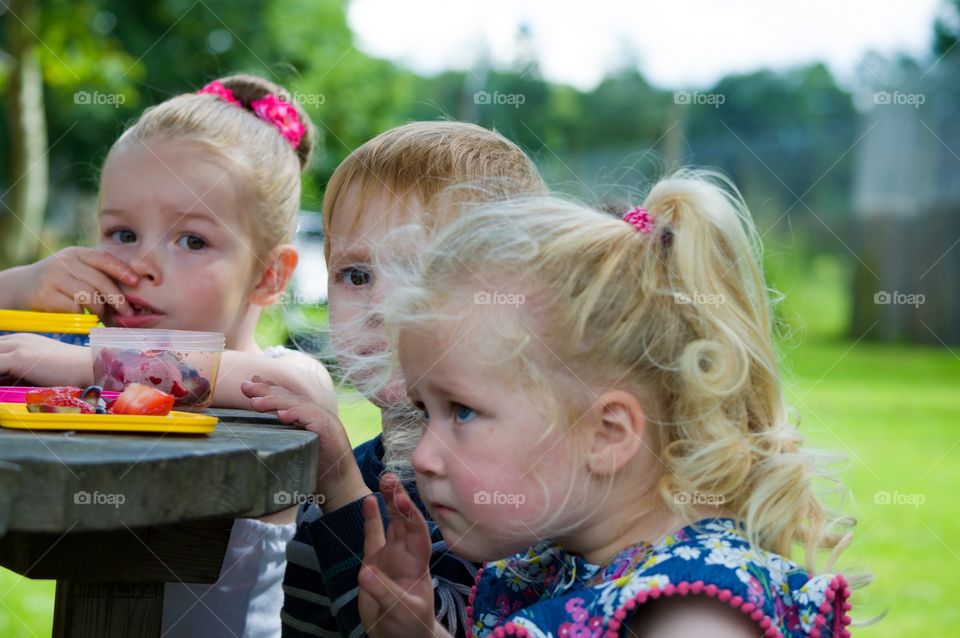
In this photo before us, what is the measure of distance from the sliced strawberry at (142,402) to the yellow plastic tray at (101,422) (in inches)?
2.0

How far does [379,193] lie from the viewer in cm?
215

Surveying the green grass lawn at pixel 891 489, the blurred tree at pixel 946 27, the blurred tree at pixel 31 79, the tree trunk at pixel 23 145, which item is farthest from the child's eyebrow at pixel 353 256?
the blurred tree at pixel 946 27

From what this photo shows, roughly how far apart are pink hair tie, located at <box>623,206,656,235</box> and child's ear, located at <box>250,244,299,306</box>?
4.00 ft

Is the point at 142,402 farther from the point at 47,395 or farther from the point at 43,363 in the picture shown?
the point at 43,363

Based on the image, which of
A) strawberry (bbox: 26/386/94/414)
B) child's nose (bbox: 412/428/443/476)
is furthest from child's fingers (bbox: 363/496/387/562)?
strawberry (bbox: 26/386/94/414)

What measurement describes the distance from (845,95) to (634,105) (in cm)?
747

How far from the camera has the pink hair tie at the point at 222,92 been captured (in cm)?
276

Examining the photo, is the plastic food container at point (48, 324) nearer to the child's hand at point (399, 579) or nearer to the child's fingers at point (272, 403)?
the child's fingers at point (272, 403)

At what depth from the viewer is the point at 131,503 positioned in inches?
45.2

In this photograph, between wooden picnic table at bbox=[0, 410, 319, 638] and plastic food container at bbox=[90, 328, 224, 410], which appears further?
plastic food container at bbox=[90, 328, 224, 410]

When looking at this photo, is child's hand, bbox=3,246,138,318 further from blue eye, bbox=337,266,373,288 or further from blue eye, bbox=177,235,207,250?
blue eye, bbox=337,266,373,288

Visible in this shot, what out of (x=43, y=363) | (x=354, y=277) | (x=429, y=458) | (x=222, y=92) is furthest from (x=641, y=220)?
(x=222, y=92)

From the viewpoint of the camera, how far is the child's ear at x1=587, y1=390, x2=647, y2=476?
1.50 metres

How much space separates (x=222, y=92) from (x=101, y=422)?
1541 mm
